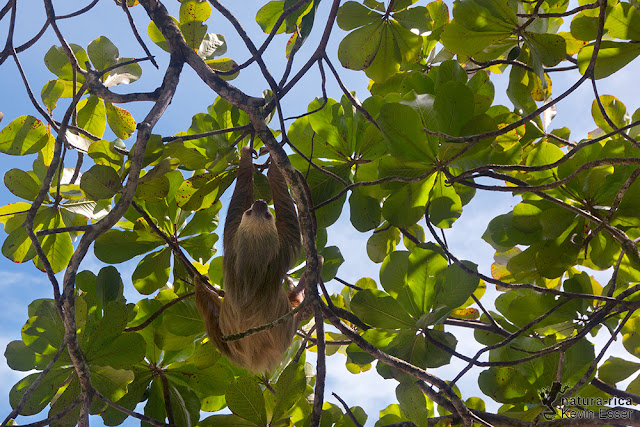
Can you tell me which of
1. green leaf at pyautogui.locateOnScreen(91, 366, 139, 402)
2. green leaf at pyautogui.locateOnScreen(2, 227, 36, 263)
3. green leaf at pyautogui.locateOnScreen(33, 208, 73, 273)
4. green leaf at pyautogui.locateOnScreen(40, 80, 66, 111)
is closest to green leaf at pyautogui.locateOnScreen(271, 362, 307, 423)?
green leaf at pyautogui.locateOnScreen(91, 366, 139, 402)

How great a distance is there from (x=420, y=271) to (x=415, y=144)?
2.50ft

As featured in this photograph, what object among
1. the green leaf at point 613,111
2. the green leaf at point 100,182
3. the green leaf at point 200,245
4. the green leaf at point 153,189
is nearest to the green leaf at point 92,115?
the green leaf at point 153,189

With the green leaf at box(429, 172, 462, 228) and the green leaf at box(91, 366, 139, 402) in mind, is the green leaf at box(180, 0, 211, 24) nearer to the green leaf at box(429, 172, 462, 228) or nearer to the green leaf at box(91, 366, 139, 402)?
the green leaf at box(429, 172, 462, 228)

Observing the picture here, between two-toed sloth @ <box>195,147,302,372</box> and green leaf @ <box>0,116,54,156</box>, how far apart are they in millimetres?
1467

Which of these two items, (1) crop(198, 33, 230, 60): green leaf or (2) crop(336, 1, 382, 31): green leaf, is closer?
(2) crop(336, 1, 382, 31): green leaf

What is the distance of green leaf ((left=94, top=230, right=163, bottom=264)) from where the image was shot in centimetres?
337

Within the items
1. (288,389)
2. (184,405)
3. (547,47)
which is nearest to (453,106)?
(547,47)

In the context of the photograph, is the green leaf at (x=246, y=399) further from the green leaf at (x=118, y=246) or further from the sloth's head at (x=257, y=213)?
the sloth's head at (x=257, y=213)

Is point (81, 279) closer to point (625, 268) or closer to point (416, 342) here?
point (416, 342)

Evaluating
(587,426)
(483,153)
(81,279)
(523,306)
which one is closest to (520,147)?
(483,153)

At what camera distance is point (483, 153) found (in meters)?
2.86

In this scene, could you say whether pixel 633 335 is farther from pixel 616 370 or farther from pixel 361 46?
pixel 361 46

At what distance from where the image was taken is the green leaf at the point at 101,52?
3500 mm

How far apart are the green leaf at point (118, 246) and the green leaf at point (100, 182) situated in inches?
29.1
